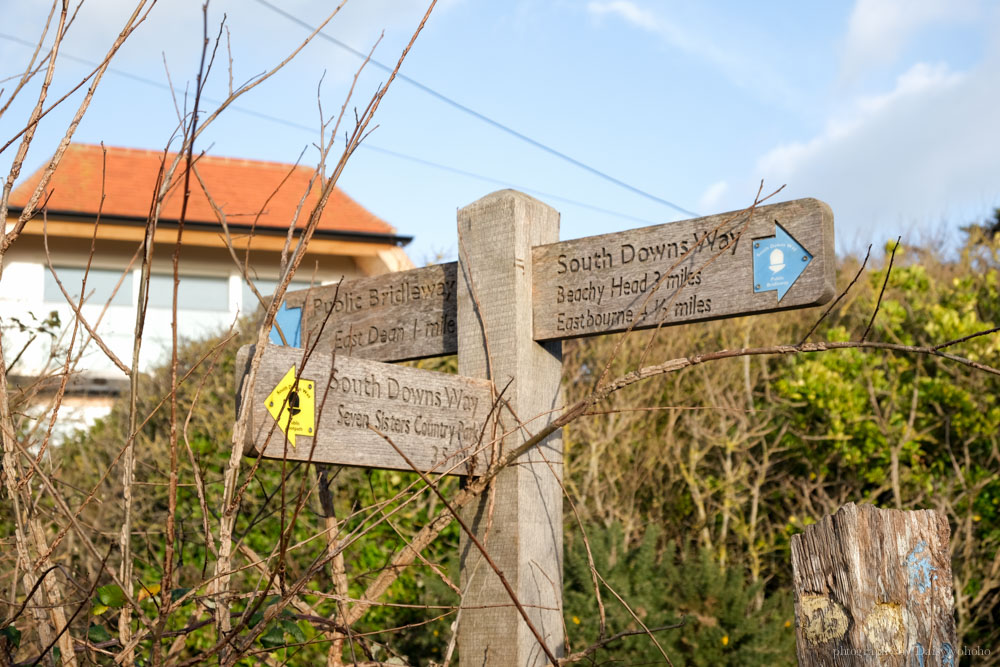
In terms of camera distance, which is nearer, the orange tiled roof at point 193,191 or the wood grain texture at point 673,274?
the wood grain texture at point 673,274

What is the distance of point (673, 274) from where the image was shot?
241 centimetres

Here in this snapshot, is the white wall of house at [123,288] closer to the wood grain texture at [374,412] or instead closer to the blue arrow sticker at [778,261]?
the wood grain texture at [374,412]

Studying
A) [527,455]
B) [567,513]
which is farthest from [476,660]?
[567,513]

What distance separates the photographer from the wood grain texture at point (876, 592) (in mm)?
1899

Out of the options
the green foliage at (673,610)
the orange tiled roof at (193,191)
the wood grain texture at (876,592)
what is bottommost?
the green foliage at (673,610)

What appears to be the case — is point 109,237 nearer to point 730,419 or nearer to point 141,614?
point 730,419

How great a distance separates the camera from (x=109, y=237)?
→ 14.2 m

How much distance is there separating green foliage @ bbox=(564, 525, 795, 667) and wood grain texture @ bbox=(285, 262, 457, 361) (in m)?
2.32

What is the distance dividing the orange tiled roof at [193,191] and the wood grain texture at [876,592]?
12553 mm

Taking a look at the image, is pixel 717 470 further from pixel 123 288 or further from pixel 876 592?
pixel 123 288

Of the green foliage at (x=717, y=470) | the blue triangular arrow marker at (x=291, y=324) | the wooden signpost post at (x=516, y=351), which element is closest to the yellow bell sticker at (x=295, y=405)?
the wooden signpost post at (x=516, y=351)

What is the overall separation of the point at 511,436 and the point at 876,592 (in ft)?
3.16

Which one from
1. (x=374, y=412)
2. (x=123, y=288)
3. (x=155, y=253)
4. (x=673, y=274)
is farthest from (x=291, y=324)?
(x=123, y=288)

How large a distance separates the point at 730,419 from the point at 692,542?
111 cm
